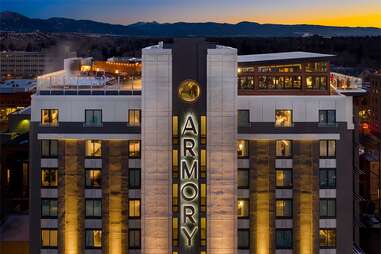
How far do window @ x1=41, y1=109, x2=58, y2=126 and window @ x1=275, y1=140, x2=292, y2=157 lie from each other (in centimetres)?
1715

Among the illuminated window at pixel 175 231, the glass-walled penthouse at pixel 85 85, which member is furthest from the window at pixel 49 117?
the illuminated window at pixel 175 231

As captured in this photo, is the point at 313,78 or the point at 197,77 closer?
the point at 197,77

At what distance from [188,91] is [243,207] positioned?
402 inches

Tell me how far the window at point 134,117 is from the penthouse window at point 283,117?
10.6 meters

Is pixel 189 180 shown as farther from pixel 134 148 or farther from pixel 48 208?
pixel 48 208

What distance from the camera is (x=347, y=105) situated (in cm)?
5175

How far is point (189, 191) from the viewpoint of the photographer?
46906 millimetres

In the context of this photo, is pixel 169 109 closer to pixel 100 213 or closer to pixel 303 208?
pixel 100 213

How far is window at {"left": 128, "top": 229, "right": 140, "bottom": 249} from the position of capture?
49.9 metres

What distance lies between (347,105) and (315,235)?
10672mm

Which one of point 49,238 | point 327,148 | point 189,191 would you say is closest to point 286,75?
point 327,148

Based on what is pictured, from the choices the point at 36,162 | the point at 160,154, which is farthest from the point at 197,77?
the point at 36,162

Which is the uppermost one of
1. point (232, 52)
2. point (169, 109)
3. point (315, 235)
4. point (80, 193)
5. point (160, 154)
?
point (232, 52)

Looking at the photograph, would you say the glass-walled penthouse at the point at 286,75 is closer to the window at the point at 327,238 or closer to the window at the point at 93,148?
the window at the point at 327,238
